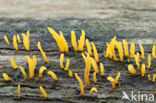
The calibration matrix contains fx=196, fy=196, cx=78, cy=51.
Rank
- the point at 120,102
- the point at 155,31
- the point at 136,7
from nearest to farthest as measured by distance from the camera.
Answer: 1. the point at 120,102
2. the point at 155,31
3. the point at 136,7

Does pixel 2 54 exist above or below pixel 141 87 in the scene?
above

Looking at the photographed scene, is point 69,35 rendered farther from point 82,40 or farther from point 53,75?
point 53,75

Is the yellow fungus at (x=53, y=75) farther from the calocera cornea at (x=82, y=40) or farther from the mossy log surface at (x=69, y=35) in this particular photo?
the calocera cornea at (x=82, y=40)

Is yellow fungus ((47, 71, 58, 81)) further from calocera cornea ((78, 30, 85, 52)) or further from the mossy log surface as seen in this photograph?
calocera cornea ((78, 30, 85, 52))

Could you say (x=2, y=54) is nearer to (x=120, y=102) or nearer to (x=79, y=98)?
(x=79, y=98)

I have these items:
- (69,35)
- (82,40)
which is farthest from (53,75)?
(69,35)

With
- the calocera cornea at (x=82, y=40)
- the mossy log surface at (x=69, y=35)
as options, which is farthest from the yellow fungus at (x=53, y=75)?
the calocera cornea at (x=82, y=40)

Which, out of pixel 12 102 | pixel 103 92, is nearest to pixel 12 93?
pixel 12 102

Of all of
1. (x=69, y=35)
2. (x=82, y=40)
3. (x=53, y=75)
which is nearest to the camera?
(x=53, y=75)

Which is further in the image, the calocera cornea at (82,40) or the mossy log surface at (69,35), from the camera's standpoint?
the calocera cornea at (82,40)
